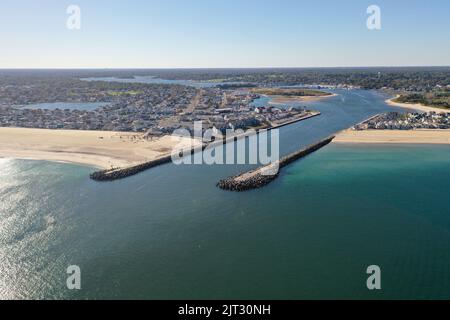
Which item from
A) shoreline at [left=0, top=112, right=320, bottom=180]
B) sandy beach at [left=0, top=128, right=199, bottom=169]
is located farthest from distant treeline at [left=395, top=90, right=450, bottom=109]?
sandy beach at [left=0, top=128, right=199, bottom=169]

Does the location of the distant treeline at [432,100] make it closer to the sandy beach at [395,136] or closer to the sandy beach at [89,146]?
the sandy beach at [395,136]

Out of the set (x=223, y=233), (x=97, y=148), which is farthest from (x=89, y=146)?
(x=223, y=233)

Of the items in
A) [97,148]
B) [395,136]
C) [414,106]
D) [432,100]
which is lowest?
[97,148]

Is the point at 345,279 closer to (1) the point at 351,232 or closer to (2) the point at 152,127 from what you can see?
(1) the point at 351,232

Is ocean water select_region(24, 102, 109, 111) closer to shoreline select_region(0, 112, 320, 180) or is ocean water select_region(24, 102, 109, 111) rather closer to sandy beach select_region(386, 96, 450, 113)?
shoreline select_region(0, 112, 320, 180)

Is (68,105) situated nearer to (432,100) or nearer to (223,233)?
(223,233)

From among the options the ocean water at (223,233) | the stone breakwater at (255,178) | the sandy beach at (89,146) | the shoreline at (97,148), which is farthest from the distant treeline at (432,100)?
the sandy beach at (89,146)
